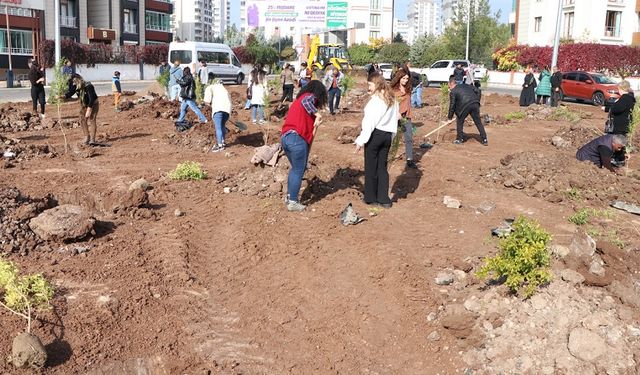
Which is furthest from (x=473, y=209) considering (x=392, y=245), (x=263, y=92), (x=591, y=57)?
(x=591, y=57)

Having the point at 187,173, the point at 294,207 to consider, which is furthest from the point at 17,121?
the point at 294,207

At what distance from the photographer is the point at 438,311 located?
5.01 meters

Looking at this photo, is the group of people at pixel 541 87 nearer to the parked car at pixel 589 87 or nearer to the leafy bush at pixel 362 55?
the parked car at pixel 589 87

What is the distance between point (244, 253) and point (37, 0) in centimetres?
3481

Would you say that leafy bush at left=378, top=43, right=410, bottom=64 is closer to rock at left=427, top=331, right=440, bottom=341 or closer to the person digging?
the person digging

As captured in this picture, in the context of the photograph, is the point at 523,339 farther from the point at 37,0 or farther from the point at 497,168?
the point at 37,0

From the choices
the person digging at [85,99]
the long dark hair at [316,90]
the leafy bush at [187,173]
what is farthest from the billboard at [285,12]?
the long dark hair at [316,90]

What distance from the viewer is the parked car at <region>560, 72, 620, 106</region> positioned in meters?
24.5

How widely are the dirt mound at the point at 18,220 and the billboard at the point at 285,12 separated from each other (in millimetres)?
43818

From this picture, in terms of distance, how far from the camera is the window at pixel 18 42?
4422 centimetres

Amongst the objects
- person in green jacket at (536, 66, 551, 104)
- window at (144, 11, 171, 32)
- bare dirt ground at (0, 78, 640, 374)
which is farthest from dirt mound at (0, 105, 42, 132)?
window at (144, 11, 171, 32)

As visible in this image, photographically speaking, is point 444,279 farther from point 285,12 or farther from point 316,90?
point 285,12

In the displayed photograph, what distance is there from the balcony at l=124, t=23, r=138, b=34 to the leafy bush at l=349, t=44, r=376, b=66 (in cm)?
2184

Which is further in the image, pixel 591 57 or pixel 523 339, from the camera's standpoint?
pixel 591 57
